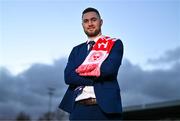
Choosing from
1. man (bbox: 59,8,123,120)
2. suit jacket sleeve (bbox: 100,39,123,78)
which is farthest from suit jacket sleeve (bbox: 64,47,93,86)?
suit jacket sleeve (bbox: 100,39,123,78)

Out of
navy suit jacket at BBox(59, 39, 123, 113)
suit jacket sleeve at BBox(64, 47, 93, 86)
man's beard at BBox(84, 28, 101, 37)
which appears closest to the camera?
navy suit jacket at BBox(59, 39, 123, 113)

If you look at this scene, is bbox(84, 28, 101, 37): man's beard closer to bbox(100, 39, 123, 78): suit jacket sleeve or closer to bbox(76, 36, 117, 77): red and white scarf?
bbox(76, 36, 117, 77): red and white scarf

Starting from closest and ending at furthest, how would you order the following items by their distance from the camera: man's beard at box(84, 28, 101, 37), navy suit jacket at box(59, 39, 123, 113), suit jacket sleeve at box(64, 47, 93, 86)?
navy suit jacket at box(59, 39, 123, 113) → suit jacket sleeve at box(64, 47, 93, 86) → man's beard at box(84, 28, 101, 37)

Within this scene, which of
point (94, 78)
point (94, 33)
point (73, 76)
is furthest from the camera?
point (94, 33)

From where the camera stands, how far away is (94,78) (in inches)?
124

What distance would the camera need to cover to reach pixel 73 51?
361cm

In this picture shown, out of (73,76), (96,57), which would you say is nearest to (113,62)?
(96,57)

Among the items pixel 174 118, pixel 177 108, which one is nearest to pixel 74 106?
pixel 177 108

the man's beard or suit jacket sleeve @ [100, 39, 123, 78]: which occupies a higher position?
the man's beard

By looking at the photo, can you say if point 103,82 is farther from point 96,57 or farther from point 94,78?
point 96,57

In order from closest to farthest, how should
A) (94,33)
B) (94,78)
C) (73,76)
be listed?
(94,78) → (73,76) → (94,33)

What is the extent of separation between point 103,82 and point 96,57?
0.21 m

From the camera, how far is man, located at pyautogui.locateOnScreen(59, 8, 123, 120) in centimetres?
306

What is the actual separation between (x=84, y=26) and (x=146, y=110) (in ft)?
140
